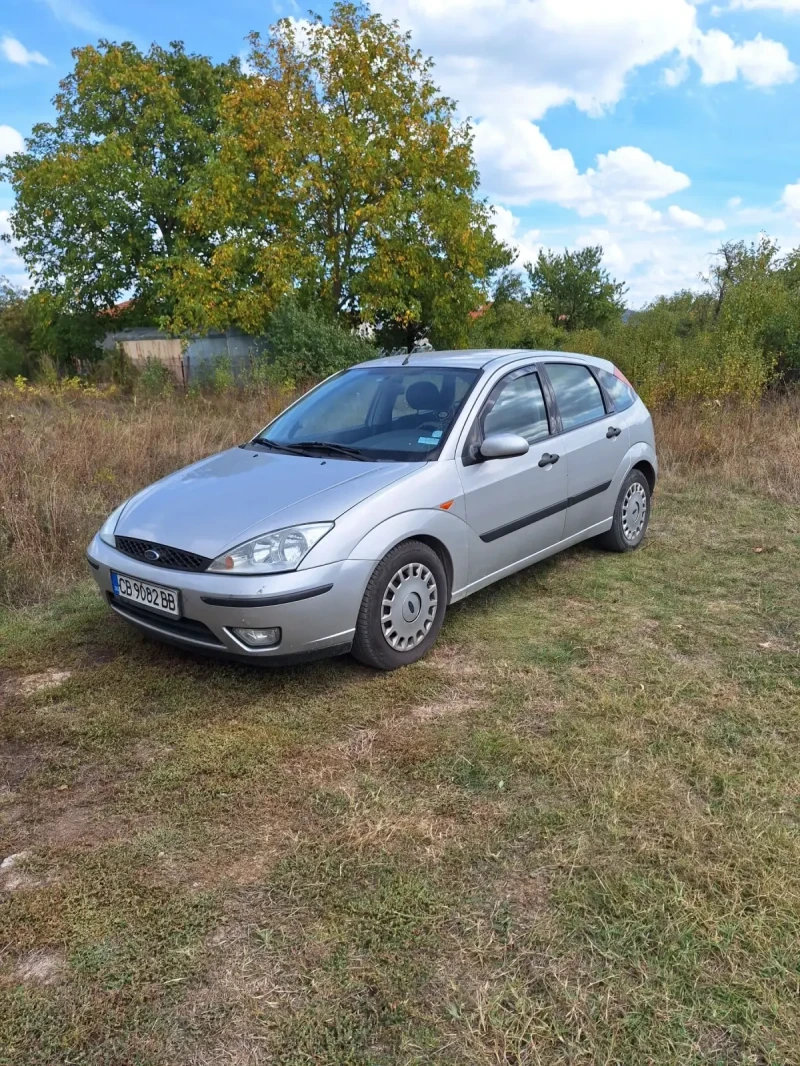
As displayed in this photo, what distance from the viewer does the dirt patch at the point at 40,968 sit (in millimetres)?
2043

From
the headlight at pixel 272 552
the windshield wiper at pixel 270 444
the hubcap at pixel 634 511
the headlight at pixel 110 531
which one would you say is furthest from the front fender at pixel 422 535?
the hubcap at pixel 634 511

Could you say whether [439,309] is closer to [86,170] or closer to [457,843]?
[86,170]

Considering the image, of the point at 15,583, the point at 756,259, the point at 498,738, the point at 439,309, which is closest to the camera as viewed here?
the point at 498,738

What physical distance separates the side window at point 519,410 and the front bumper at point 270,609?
139 cm

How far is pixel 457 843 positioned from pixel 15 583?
3.88 m

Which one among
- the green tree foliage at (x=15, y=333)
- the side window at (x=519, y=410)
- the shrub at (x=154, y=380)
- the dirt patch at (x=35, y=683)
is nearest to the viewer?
the dirt patch at (x=35, y=683)

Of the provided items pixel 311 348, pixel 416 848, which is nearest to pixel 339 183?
pixel 311 348

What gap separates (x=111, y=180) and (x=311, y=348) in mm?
14073

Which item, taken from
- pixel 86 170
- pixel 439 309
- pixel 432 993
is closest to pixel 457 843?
pixel 432 993

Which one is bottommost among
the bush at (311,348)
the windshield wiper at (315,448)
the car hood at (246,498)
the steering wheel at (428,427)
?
the car hood at (246,498)

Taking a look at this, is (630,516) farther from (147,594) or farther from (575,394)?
(147,594)

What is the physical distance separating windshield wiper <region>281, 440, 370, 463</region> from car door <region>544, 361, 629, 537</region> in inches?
54.6

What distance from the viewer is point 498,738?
3.20 meters

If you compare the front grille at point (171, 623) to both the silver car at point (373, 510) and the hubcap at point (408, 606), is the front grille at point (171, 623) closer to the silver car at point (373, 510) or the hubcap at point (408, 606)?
the silver car at point (373, 510)
